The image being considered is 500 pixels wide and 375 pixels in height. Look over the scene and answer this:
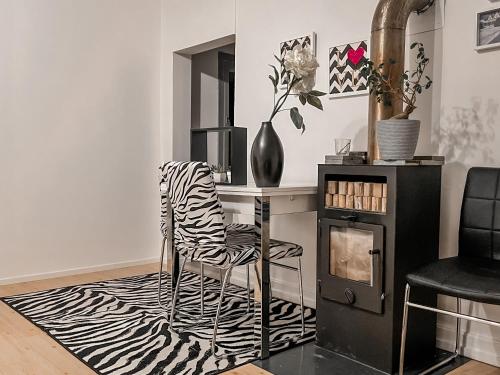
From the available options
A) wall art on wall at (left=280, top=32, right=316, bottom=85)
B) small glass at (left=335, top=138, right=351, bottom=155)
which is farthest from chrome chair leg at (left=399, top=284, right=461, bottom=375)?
wall art on wall at (left=280, top=32, right=316, bottom=85)

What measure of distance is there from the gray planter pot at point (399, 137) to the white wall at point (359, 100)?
34 cm

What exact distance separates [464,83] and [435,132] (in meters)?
0.26

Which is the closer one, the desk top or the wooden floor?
the wooden floor

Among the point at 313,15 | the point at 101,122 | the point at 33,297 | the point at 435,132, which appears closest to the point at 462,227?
the point at 435,132

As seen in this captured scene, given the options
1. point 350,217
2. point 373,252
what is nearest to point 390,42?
point 350,217

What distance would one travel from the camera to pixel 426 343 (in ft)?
7.05

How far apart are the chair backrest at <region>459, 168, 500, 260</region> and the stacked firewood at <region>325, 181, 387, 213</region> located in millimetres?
395

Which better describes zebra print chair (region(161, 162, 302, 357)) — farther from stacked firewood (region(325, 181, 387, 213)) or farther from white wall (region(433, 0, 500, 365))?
white wall (region(433, 0, 500, 365))

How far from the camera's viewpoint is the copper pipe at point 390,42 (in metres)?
2.19

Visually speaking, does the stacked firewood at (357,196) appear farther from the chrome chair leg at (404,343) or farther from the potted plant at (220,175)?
the potted plant at (220,175)

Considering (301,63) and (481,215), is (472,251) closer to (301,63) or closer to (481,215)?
(481,215)

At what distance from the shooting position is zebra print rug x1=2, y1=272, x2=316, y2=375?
6.81 feet

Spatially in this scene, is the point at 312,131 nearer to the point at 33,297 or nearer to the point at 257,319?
the point at 257,319

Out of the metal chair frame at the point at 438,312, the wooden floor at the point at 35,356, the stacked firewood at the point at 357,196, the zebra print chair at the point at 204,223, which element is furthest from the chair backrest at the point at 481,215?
the zebra print chair at the point at 204,223
